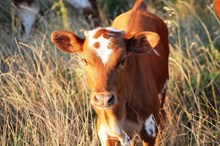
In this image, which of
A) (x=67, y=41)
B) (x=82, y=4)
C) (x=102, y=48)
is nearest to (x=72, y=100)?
(x=67, y=41)

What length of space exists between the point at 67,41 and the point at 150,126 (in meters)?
1.01

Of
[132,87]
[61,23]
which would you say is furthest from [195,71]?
[61,23]

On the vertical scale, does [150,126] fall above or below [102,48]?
below

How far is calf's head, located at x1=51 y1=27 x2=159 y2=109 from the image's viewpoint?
504 centimetres

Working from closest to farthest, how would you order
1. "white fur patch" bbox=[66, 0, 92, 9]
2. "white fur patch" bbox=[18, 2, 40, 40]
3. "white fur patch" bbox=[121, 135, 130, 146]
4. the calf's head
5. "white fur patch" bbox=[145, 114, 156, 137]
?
the calf's head → "white fur patch" bbox=[121, 135, 130, 146] → "white fur patch" bbox=[145, 114, 156, 137] → "white fur patch" bbox=[18, 2, 40, 40] → "white fur patch" bbox=[66, 0, 92, 9]

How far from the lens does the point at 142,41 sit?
546 cm

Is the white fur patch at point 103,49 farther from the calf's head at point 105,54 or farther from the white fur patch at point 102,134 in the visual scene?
the white fur patch at point 102,134

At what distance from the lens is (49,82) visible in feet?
23.1

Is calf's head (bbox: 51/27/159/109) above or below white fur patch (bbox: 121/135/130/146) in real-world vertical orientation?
above

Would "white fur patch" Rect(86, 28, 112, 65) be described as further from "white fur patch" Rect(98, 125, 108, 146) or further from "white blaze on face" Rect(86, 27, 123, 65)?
"white fur patch" Rect(98, 125, 108, 146)

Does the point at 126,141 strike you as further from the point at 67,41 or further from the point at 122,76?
the point at 67,41

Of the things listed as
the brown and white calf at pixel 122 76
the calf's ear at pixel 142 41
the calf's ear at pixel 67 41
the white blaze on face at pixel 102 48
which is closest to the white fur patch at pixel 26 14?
the brown and white calf at pixel 122 76

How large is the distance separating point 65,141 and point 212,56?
255 centimetres

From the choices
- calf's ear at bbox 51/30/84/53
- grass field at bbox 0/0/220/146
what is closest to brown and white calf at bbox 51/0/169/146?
calf's ear at bbox 51/30/84/53
